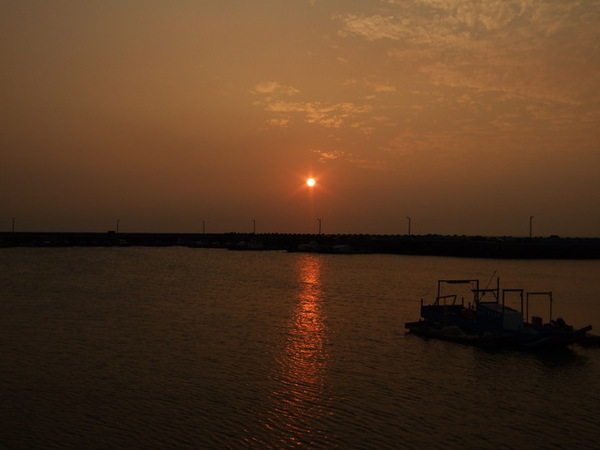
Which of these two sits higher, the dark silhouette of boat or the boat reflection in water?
the dark silhouette of boat

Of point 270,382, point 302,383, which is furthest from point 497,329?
point 270,382

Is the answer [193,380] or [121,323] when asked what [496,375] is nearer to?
Answer: [193,380]

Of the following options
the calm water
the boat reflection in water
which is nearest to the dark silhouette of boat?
the calm water

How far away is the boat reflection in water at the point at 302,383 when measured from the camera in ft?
71.8

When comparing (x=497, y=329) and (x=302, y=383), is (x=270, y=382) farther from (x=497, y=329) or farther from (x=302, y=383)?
(x=497, y=329)

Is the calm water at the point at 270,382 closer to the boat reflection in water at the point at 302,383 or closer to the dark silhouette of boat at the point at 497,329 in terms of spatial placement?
the boat reflection in water at the point at 302,383

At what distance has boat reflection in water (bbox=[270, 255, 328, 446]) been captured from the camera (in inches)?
→ 862

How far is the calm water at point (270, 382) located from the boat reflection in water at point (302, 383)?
9cm

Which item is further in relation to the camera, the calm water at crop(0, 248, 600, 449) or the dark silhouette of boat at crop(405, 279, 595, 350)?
the dark silhouette of boat at crop(405, 279, 595, 350)

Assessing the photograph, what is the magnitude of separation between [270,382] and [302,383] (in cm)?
160

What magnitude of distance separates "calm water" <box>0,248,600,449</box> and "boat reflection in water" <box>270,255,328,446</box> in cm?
9

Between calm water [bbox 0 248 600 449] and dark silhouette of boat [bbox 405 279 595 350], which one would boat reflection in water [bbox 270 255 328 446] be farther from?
dark silhouette of boat [bbox 405 279 595 350]

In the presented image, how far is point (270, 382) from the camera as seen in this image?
2866 cm

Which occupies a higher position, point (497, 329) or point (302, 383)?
point (497, 329)
